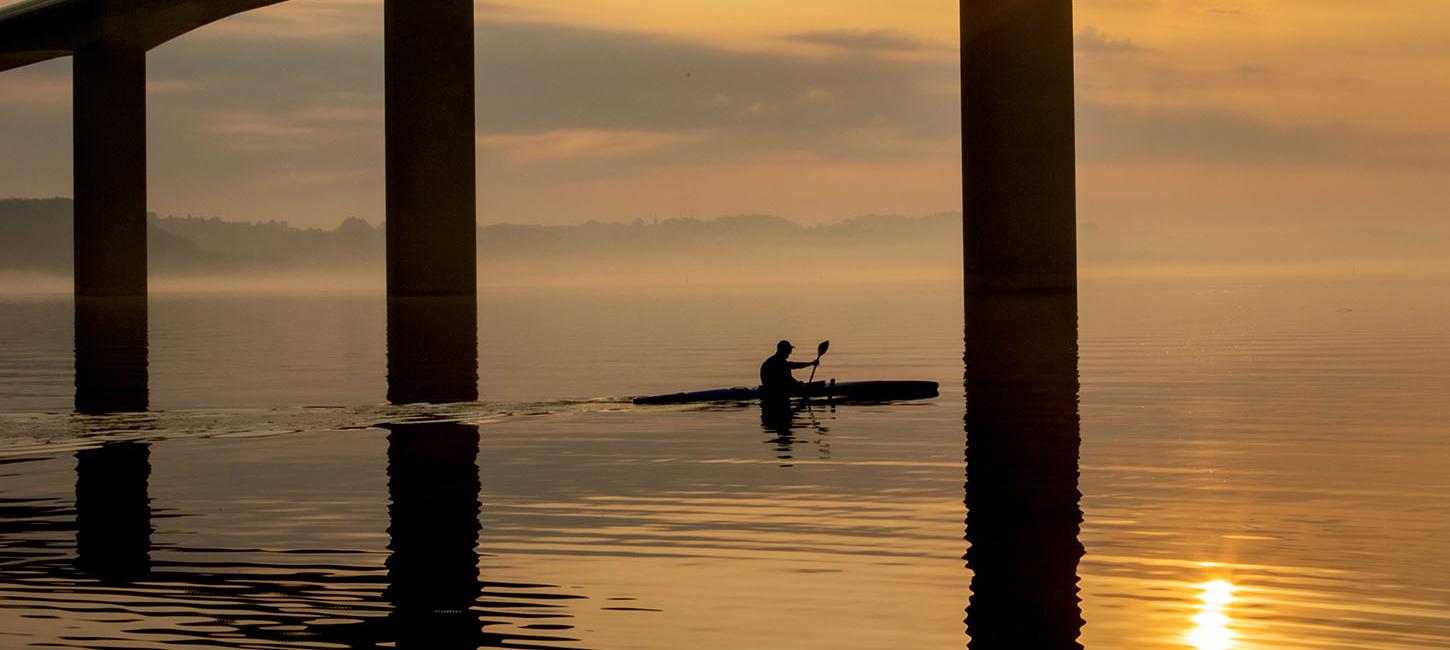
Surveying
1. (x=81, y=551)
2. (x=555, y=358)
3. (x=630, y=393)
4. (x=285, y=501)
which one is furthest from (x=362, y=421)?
(x=555, y=358)

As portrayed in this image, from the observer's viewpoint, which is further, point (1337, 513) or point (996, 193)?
point (996, 193)

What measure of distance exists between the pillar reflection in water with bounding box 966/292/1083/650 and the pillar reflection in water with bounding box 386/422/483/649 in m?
2.63

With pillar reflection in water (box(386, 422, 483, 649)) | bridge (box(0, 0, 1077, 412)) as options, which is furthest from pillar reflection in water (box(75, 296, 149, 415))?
pillar reflection in water (box(386, 422, 483, 649))

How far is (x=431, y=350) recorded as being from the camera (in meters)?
36.1

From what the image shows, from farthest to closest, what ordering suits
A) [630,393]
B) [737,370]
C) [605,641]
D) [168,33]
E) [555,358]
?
1. [168,33]
2. [555,358]
3. [737,370]
4. [630,393]
5. [605,641]

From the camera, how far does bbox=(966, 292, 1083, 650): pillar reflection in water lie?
8.93 m

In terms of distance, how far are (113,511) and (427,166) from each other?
166ft

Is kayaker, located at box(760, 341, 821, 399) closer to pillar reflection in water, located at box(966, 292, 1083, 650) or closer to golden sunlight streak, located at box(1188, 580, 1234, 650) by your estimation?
pillar reflection in water, located at box(966, 292, 1083, 650)

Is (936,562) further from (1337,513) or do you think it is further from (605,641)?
(1337,513)

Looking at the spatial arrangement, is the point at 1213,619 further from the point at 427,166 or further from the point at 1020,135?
the point at 427,166

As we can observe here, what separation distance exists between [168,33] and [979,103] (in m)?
39.5

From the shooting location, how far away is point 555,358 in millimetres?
34688

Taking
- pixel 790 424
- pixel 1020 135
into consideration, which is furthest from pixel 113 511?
pixel 1020 135

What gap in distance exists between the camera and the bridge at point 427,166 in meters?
43.9
